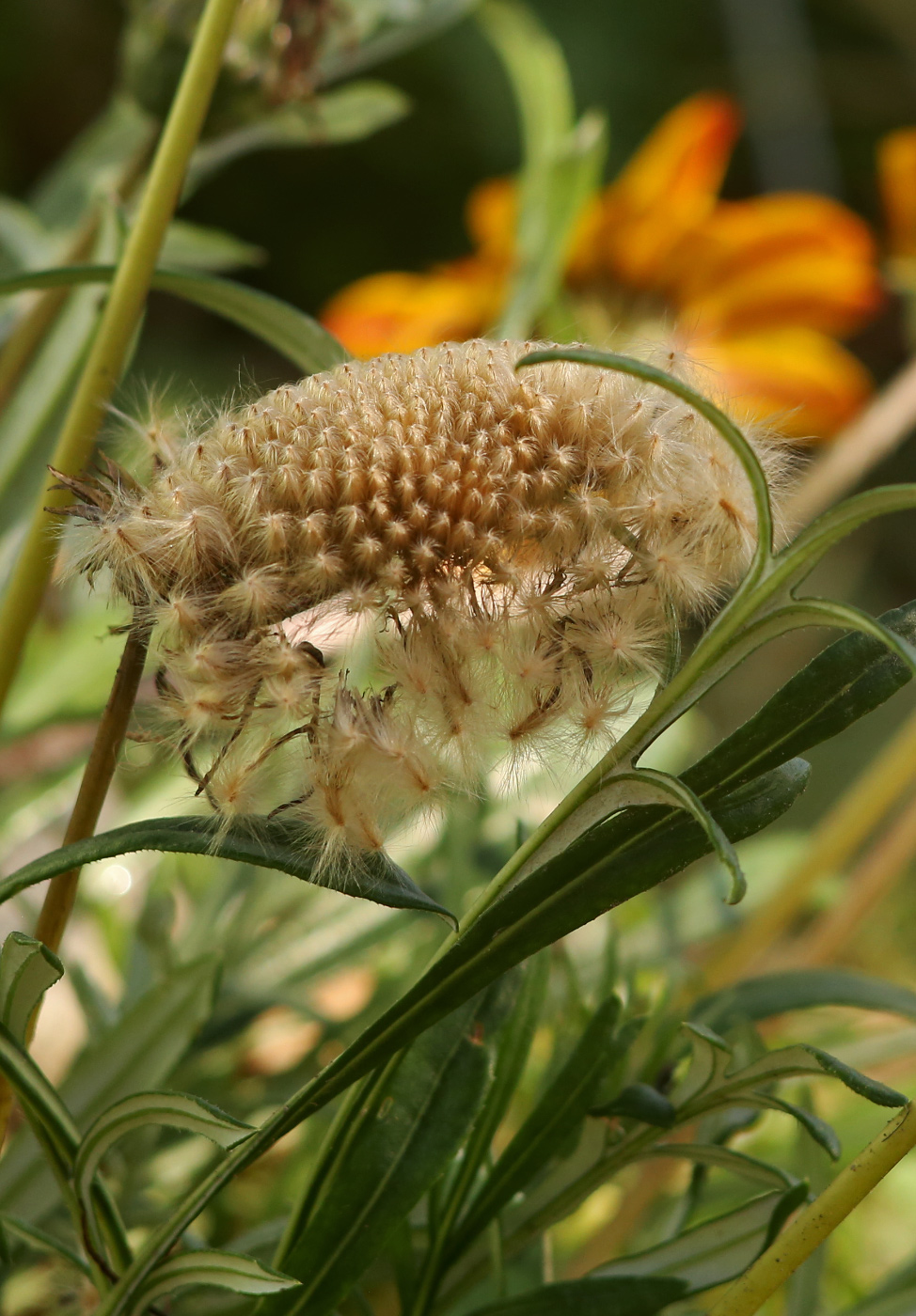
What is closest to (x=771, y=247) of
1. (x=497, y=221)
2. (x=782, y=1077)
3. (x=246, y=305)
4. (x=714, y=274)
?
(x=714, y=274)

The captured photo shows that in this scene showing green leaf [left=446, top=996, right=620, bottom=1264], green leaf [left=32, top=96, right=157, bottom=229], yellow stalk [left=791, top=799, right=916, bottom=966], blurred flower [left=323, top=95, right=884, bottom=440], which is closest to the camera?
green leaf [left=446, top=996, right=620, bottom=1264]

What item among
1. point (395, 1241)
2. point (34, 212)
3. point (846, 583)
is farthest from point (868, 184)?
point (395, 1241)

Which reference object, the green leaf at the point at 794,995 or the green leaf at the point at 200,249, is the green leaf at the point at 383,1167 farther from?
the green leaf at the point at 200,249

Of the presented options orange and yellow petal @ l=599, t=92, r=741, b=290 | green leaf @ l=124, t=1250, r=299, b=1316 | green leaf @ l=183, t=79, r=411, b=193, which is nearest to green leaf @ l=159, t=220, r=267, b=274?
green leaf @ l=183, t=79, r=411, b=193

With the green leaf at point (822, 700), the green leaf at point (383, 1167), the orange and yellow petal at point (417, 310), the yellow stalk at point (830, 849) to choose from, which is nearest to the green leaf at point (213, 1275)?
the green leaf at point (383, 1167)

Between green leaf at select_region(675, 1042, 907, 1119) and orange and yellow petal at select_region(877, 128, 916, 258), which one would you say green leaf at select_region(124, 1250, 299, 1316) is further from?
orange and yellow petal at select_region(877, 128, 916, 258)

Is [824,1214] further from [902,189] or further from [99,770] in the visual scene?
[902,189]
